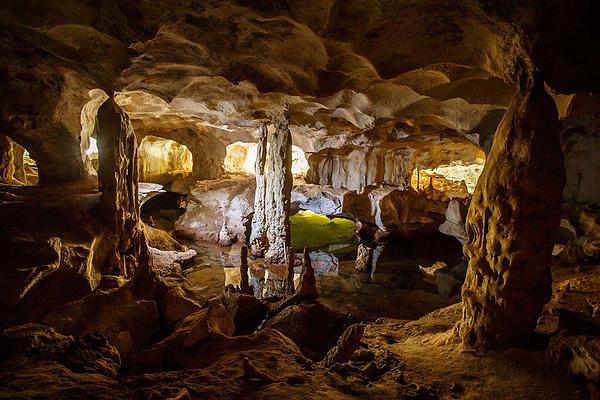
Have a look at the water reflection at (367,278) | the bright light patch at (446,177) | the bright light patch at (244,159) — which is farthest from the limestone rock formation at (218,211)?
the bright light patch at (446,177)

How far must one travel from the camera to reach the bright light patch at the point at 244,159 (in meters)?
24.9

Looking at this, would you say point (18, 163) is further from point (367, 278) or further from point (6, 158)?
point (367, 278)

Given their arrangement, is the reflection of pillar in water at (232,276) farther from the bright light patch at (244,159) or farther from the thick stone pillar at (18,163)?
the bright light patch at (244,159)

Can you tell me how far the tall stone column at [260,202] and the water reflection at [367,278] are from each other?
0.89m

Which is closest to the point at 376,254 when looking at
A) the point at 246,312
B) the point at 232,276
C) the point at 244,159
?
the point at 232,276

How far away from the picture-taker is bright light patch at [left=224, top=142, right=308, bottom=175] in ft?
→ 81.6

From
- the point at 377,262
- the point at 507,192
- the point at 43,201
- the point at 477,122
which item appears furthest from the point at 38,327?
the point at 377,262

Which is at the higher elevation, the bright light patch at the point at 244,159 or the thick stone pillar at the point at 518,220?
the bright light patch at the point at 244,159

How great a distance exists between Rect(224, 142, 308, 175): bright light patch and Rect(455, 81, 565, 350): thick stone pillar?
67.9ft

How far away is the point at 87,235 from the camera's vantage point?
7656 mm

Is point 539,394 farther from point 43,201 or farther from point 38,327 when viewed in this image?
point 43,201

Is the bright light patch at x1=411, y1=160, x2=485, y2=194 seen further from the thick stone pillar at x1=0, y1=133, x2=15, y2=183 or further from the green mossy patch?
the thick stone pillar at x1=0, y1=133, x2=15, y2=183

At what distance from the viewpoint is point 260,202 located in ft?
48.8

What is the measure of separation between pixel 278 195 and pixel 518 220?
427 inches
